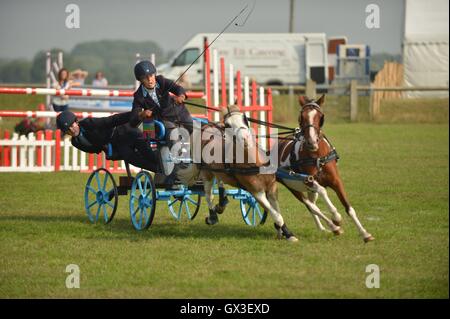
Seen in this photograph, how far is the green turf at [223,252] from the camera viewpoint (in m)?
7.69

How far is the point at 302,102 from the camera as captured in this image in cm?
977

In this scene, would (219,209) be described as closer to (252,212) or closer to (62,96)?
(252,212)

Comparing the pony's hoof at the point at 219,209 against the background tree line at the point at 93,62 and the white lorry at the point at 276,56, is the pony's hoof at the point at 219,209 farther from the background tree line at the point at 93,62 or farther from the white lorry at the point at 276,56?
the background tree line at the point at 93,62

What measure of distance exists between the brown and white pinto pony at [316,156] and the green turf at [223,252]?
0.31 meters

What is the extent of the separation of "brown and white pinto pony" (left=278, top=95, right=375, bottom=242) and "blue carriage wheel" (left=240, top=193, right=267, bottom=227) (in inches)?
42.1

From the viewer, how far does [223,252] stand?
9.27 m

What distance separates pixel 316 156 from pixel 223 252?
4.68 ft

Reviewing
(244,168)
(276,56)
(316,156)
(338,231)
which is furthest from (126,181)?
(276,56)

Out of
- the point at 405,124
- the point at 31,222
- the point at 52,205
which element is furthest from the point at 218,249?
the point at 405,124

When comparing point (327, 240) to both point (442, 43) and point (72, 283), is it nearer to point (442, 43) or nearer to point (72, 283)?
point (72, 283)

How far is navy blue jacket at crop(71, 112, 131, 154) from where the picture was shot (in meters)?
10.9

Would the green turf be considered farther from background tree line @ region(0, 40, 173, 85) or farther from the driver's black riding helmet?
background tree line @ region(0, 40, 173, 85)

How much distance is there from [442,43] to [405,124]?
9.32 metres

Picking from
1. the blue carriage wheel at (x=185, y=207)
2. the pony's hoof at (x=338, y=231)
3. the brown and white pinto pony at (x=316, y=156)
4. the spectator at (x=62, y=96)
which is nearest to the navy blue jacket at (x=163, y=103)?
the blue carriage wheel at (x=185, y=207)
